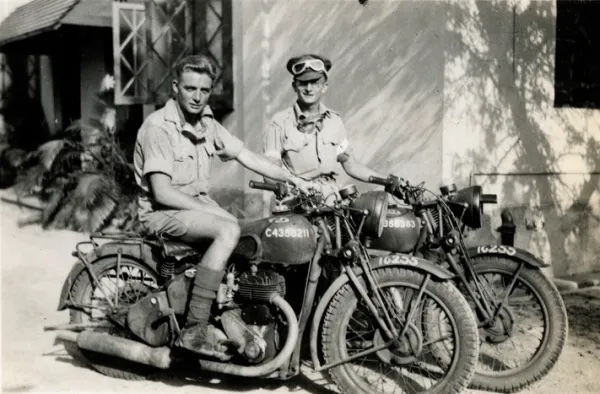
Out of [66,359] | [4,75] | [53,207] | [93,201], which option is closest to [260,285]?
[66,359]

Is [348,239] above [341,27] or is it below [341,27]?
below

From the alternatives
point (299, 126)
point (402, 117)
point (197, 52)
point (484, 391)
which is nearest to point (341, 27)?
point (402, 117)

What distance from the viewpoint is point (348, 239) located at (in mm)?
4086

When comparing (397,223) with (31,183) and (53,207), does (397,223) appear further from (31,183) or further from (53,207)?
(31,183)

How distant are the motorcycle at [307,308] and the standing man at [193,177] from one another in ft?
0.40

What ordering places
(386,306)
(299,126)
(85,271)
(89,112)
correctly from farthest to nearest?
(89,112)
(299,126)
(85,271)
(386,306)

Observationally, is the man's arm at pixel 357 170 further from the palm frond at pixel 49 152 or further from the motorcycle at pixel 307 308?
the palm frond at pixel 49 152

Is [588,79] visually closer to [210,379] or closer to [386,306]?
[386,306]

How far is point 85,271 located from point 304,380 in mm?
1668

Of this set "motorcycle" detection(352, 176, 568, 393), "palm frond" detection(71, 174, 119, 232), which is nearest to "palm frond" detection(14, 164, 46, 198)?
"palm frond" detection(71, 174, 119, 232)

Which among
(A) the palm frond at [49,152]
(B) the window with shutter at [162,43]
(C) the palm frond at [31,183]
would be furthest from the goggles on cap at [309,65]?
(C) the palm frond at [31,183]

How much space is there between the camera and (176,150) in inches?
169

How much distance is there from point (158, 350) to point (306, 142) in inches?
73.4

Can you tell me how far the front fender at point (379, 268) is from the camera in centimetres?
386
